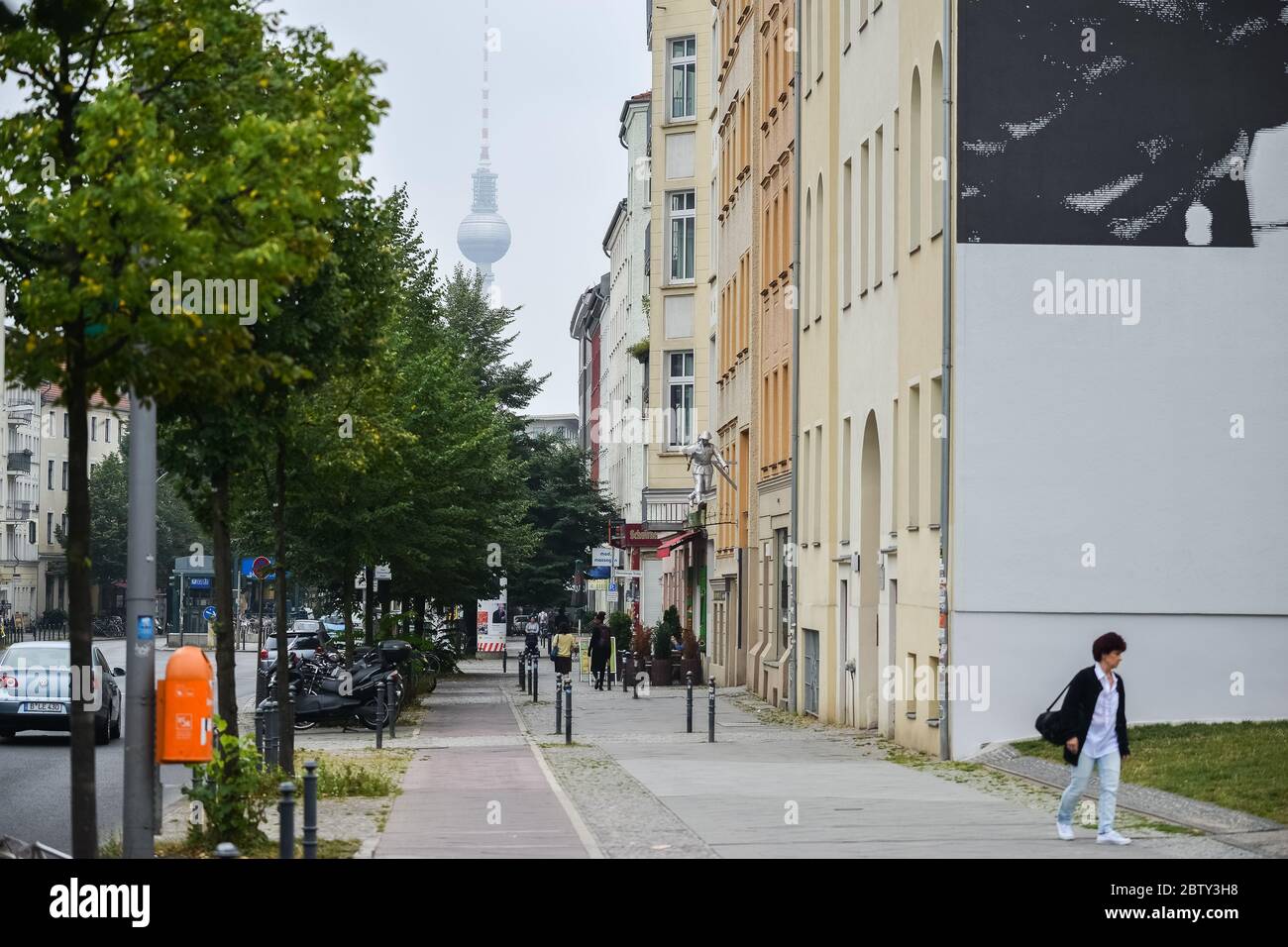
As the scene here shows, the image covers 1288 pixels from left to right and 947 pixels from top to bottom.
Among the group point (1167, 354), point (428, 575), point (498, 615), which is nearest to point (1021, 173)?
point (1167, 354)

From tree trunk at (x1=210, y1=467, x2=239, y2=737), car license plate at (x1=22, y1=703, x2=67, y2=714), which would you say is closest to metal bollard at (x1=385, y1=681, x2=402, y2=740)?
car license plate at (x1=22, y1=703, x2=67, y2=714)

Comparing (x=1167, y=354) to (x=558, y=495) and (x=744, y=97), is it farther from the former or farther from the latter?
(x=558, y=495)

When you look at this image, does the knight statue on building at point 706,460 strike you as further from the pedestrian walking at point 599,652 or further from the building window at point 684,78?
the building window at point 684,78

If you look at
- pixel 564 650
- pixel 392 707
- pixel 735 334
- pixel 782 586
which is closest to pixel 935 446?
pixel 392 707

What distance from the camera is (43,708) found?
28266 millimetres

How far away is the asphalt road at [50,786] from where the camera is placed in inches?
683

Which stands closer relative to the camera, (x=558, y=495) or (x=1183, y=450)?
(x=1183, y=450)

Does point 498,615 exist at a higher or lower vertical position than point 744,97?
lower

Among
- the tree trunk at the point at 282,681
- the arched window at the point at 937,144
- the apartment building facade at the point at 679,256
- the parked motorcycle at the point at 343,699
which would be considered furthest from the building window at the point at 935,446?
the apartment building facade at the point at 679,256

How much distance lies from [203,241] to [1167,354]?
15.6 metres

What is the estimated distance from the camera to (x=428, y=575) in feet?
149

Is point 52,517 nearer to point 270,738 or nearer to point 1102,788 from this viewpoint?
point 270,738

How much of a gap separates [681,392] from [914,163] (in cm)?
4026
